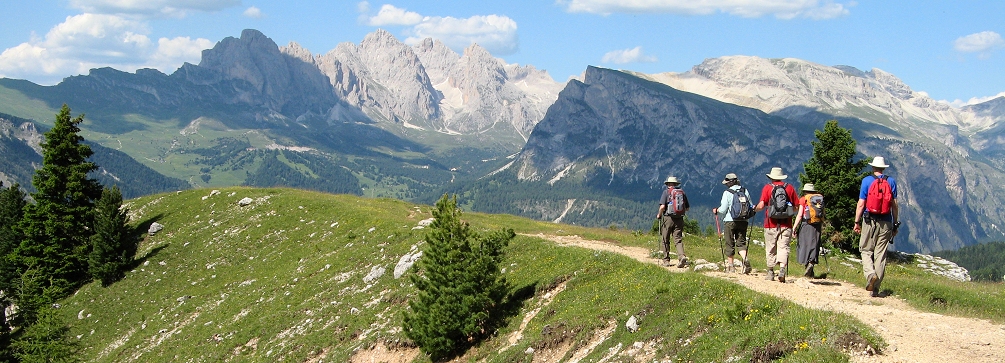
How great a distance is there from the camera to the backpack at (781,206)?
71.6 feet

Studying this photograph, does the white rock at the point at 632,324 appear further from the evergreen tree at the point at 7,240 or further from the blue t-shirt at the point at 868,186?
the evergreen tree at the point at 7,240

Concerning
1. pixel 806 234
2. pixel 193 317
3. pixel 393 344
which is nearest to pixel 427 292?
pixel 393 344

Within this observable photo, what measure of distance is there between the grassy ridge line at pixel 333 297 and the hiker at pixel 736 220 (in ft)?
10.2

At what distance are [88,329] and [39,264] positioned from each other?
12.0 meters

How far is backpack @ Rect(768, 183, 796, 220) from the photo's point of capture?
2181 centimetres

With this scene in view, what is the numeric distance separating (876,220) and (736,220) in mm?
4717

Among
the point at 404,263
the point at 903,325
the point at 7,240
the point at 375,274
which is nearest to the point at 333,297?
the point at 375,274

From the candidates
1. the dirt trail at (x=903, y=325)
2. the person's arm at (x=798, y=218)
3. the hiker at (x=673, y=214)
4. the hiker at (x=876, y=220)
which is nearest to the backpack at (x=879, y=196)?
the hiker at (x=876, y=220)

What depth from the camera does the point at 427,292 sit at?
23.6 metres

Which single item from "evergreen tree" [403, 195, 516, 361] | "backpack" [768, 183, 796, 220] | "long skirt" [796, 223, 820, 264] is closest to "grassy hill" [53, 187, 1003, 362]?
"evergreen tree" [403, 195, 516, 361]

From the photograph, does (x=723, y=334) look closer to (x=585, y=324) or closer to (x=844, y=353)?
(x=844, y=353)

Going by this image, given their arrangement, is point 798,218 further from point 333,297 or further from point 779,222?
point 333,297

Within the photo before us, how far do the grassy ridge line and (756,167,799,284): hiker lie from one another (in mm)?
3395

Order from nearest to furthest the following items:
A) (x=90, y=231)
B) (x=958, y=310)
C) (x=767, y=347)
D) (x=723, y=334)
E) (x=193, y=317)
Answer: (x=767, y=347) → (x=723, y=334) → (x=958, y=310) → (x=193, y=317) → (x=90, y=231)
